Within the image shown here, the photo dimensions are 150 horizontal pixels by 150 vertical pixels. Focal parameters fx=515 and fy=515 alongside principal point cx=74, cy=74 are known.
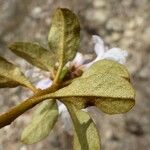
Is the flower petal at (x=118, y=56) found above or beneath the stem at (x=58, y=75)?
beneath

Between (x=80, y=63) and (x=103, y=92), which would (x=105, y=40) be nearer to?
(x=80, y=63)

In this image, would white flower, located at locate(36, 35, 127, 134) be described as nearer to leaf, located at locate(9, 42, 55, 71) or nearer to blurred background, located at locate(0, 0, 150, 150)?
leaf, located at locate(9, 42, 55, 71)

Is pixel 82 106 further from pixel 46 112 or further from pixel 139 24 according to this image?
pixel 139 24

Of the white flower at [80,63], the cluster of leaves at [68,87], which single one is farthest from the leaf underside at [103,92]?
the white flower at [80,63]

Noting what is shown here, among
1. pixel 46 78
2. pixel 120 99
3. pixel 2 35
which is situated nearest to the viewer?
pixel 120 99

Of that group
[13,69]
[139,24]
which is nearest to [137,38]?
[139,24]

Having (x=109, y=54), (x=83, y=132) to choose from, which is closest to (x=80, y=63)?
(x=109, y=54)

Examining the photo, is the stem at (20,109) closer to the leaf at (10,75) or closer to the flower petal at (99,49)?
the leaf at (10,75)
